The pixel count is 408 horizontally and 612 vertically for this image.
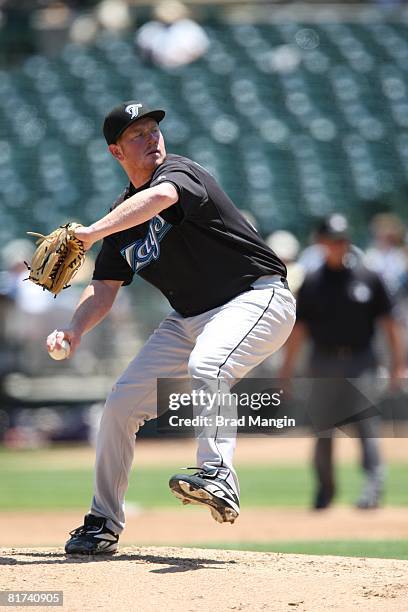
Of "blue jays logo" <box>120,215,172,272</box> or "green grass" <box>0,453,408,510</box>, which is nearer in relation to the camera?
"blue jays logo" <box>120,215,172,272</box>

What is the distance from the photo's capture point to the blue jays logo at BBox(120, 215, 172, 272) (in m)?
4.53

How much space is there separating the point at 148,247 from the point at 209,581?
4.51 ft

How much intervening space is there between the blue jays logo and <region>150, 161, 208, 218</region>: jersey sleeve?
0.15 metres

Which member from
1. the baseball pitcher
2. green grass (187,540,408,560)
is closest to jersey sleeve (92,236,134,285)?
the baseball pitcher

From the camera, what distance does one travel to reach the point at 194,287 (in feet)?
15.2

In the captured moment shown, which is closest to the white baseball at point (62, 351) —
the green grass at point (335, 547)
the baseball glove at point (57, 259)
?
the baseball glove at point (57, 259)

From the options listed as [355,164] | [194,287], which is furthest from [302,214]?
[194,287]

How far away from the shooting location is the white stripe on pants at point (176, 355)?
178 inches

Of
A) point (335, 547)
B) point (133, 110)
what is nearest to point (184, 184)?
point (133, 110)

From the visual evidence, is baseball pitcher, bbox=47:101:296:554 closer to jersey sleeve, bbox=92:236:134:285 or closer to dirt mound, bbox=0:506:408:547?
jersey sleeve, bbox=92:236:134:285

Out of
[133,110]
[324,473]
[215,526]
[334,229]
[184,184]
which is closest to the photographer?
[184,184]

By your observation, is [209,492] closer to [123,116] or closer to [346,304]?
[123,116]

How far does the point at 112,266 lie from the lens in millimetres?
4953

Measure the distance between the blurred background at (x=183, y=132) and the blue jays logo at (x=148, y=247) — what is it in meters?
7.66
